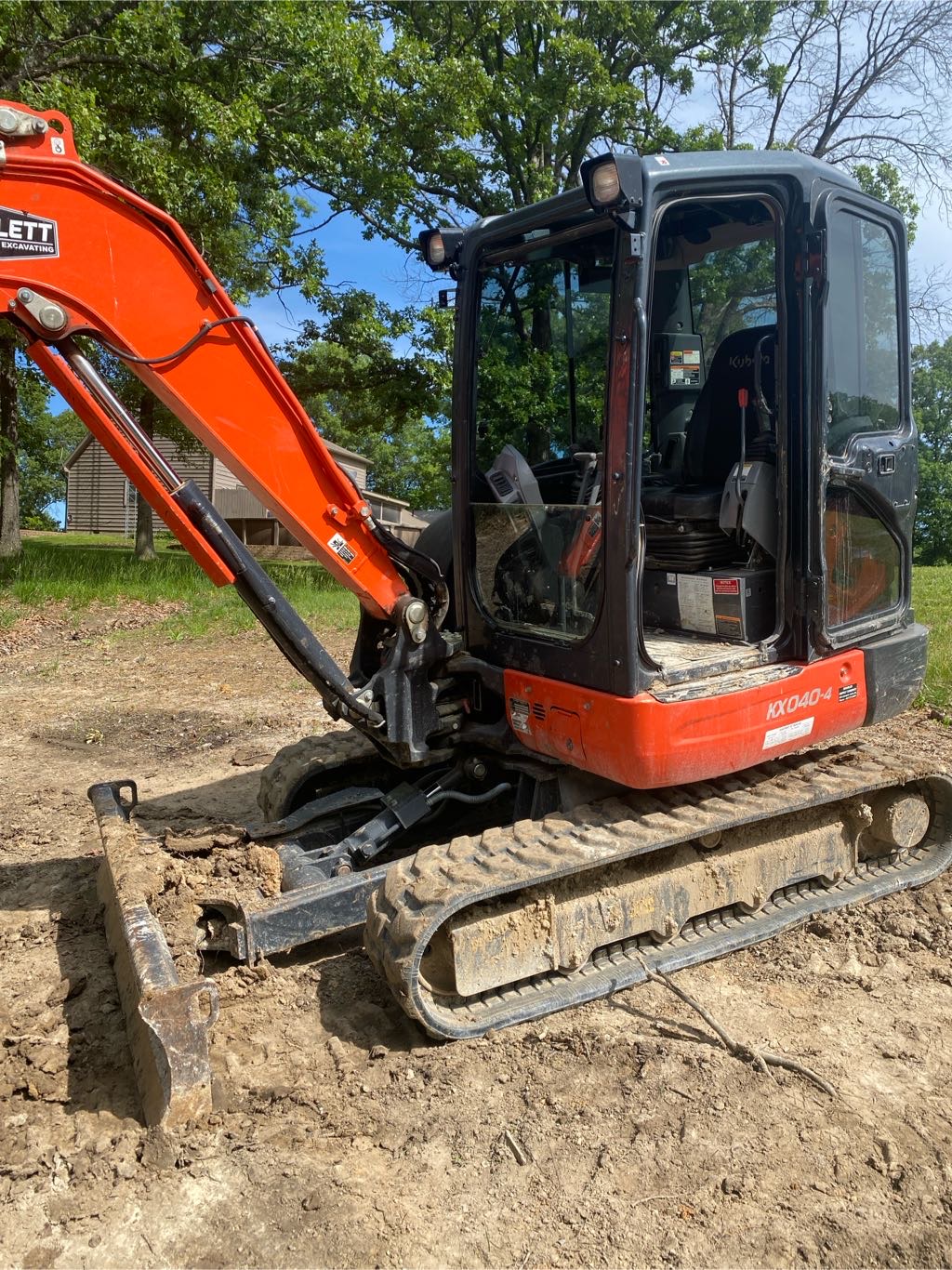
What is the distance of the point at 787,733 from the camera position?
12.8 feet

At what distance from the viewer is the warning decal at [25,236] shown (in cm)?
309

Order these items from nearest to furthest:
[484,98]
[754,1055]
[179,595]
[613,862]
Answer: [754,1055] < [613,862] < [179,595] < [484,98]

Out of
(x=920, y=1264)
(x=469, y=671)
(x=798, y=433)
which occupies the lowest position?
(x=920, y=1264)

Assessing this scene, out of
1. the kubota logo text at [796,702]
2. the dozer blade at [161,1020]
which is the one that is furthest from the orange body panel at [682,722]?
the dozer blade at [161,1020]

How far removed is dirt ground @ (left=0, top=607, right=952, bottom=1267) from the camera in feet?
8.27

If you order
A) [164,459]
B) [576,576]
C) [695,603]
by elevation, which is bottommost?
[695,603]

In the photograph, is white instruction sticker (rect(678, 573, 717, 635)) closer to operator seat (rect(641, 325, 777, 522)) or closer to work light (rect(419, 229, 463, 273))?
operator seat (rect(641, 325, 777, 522))

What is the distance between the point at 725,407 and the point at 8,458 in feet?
52.5

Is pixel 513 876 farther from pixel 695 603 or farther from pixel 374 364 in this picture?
pixel 374 364

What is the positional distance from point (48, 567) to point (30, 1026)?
1249 cm

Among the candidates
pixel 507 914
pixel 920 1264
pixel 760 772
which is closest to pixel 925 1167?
pixel 920 1264

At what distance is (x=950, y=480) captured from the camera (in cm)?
3884

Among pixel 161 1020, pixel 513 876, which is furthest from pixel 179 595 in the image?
pixel 161 1020

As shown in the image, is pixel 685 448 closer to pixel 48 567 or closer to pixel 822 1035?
pixel 822 1035
